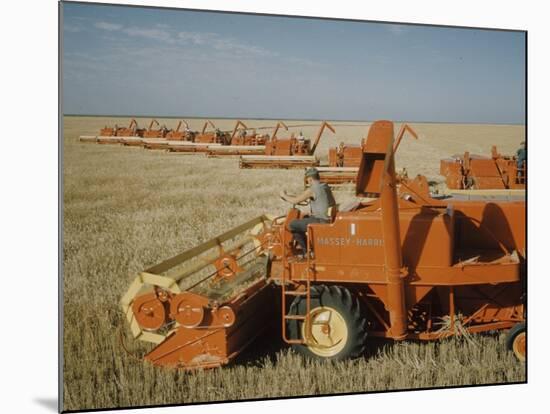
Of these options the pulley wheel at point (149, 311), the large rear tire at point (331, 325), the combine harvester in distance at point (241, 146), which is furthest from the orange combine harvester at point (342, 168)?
the pulley wheel at point (149, 311)

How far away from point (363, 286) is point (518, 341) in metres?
1.85

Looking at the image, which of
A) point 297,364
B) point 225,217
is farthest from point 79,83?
point 297,364

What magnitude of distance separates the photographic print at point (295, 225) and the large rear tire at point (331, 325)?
0.05ft

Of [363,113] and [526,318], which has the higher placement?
[363,113]

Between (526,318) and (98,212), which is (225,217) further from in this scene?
(526,318)

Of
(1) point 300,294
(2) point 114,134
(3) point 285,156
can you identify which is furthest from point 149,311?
(3) point 285,156

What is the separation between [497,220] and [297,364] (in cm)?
269

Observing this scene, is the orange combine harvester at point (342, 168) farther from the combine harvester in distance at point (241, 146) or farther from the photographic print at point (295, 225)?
the combine harvester in distance at point (241, 146)

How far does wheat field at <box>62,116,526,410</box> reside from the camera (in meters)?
6.42

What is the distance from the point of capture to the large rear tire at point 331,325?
6492 millimetres

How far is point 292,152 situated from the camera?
36.4 feet

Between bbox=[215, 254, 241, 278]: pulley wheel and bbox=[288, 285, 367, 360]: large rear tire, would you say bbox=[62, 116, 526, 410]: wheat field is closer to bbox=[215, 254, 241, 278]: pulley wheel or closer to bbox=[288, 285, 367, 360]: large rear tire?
bbox=[288, 285, 367, 360]: large rear tire

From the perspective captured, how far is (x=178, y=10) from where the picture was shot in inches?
261

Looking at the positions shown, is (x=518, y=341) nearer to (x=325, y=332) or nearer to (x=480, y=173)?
(x=325, y=332)
